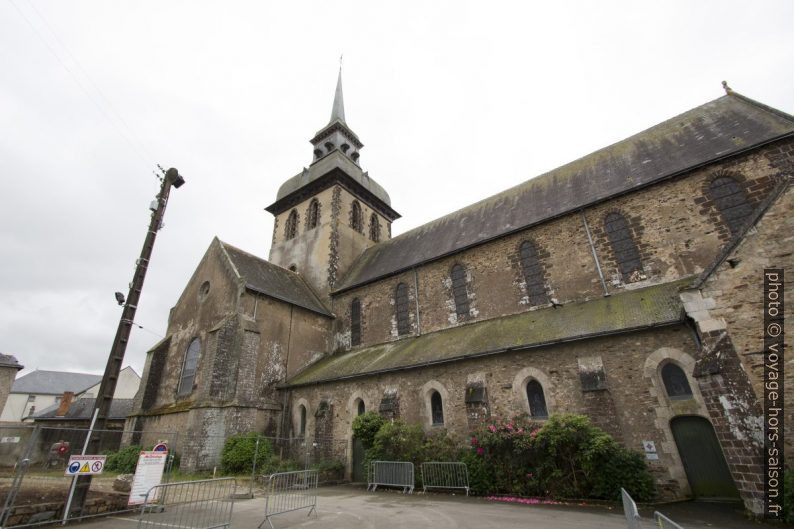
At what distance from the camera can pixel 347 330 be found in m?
19.6

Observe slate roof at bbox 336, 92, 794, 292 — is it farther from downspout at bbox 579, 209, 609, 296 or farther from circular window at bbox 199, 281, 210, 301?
circular window at bbox 199, 281, 210, 301

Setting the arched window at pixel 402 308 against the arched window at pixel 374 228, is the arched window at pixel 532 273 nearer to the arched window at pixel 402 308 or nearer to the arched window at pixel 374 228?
the arched window at pixel 402 308

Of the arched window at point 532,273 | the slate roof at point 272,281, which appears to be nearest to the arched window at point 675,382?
the arched window at point 532,273

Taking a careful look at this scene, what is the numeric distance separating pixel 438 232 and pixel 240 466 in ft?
45.8

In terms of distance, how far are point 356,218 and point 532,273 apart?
14827 mm

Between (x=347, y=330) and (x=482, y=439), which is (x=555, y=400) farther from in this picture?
(x=347, y=330)

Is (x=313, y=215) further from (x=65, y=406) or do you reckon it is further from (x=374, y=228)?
(x=65, y=406)

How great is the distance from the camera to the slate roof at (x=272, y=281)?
17656mm

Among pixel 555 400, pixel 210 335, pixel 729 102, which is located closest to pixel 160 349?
pixel 210 335

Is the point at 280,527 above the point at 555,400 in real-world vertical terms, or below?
below

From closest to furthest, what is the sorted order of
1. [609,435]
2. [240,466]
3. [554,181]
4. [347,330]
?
[609,435] < [240,466] < [554,181] < [347,330]

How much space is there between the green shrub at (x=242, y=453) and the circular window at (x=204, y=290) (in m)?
7.38

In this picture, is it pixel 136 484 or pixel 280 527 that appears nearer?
pixel 280 527

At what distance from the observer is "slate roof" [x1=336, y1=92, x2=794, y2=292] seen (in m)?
11.9
